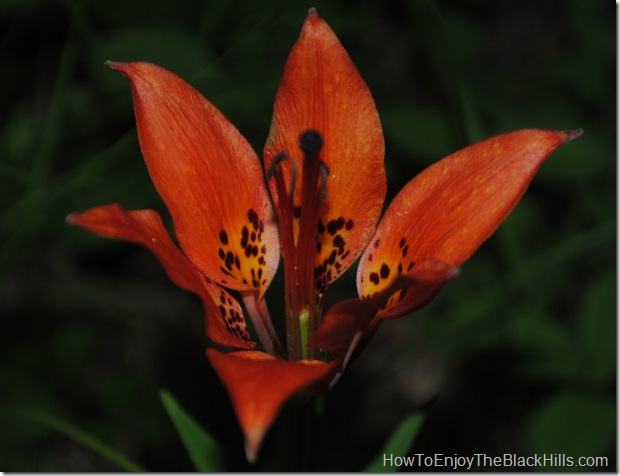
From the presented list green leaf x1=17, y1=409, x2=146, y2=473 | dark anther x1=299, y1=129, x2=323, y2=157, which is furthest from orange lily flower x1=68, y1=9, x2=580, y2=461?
green leaf x1=17, y1=409, x2=146, y2=473

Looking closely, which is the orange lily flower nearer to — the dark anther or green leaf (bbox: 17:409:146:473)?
the dark anther

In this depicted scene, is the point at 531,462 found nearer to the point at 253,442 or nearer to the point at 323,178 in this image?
the point at 323,178

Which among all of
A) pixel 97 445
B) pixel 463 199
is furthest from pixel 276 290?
pixel 463 199

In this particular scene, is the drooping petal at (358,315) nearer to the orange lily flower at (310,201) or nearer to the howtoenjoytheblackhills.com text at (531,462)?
the orange lily flower at (310,201)

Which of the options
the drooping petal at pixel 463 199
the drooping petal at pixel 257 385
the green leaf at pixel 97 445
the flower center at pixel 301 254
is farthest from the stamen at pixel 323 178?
the green leaf at pixel 97 445

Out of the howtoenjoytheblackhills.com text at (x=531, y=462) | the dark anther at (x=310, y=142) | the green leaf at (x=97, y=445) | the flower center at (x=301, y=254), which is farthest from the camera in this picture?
the howtoenjoytheblackhills.com text at (x=531, y=462)

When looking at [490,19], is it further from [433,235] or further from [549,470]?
[433,235]

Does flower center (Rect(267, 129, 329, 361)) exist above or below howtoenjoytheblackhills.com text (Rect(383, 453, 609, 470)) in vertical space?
above
